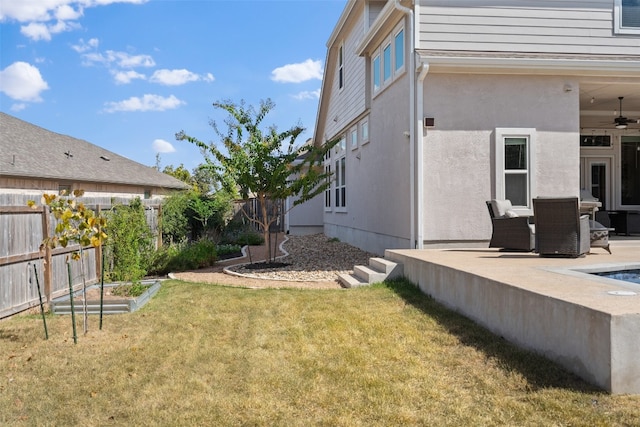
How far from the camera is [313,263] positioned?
11.2m

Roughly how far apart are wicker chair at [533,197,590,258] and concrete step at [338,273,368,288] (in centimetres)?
282

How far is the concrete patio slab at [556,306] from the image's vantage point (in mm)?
3172

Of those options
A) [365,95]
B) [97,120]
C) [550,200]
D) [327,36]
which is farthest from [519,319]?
[97,120]

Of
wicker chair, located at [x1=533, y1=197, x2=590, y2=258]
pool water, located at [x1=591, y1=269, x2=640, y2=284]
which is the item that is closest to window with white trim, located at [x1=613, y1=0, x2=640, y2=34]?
wicker chair, located at [x1=533, y1=197, x2=590, y2=258]

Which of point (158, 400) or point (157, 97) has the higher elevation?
point (157, 97)

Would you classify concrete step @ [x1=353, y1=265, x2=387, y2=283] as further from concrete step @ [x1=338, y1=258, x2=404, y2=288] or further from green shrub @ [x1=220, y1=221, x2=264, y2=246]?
green shrub @ [x1=220, y1=221, x2=264, y2=246]

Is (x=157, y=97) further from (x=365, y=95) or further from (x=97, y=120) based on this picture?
(x=365, y=95)

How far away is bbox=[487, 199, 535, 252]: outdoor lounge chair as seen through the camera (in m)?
7.64

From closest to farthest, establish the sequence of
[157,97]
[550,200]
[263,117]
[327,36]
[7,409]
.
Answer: [7,409] → [550,200] → [263,117] → [327,36] → [157,97]

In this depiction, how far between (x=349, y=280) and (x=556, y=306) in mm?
4754

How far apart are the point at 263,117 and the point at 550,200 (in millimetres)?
6207

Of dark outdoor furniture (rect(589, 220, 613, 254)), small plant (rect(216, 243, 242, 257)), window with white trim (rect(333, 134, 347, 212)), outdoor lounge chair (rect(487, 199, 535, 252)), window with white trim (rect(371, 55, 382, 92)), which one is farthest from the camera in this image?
window with white trim (rect(333, 134, 347, 212))

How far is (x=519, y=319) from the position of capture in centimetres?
430

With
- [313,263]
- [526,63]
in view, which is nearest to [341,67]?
[313,263]
